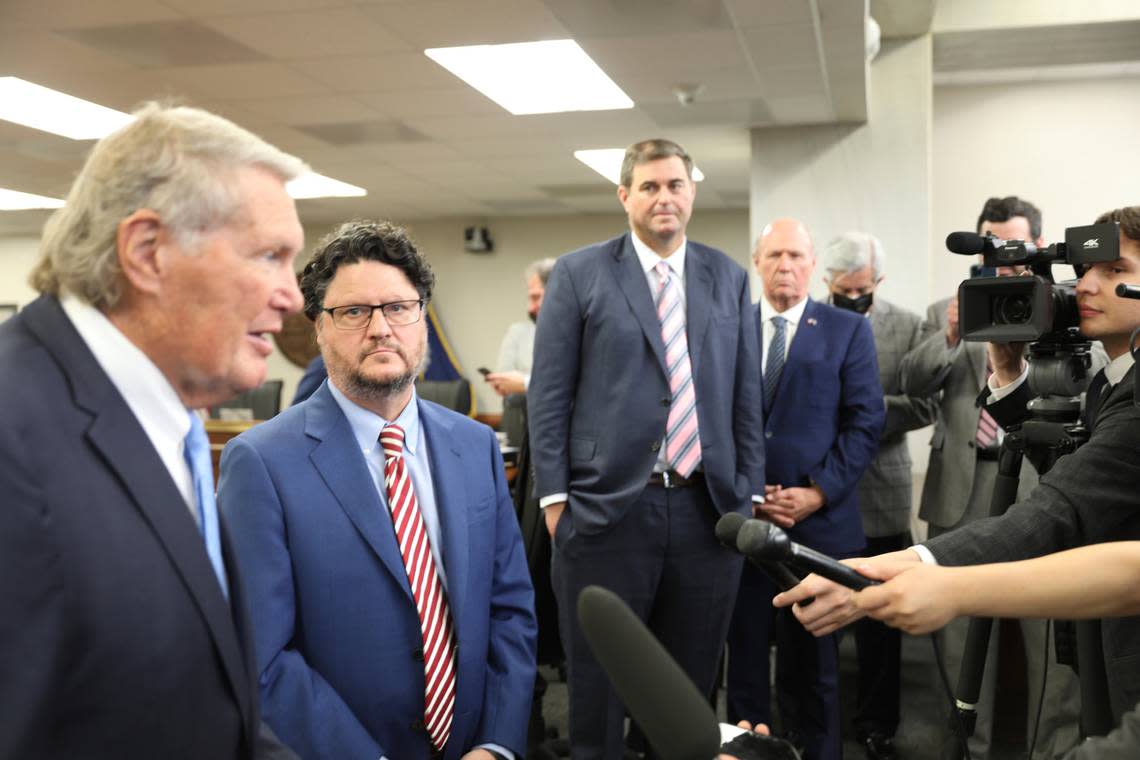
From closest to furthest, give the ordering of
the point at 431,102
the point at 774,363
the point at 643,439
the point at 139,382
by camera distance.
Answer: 1. the point at 139,382
2. the point at 643,439
3. the point at 774,363
4. the point at 431,102

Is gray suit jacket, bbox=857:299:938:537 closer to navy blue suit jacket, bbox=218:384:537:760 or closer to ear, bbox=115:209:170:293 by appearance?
navy blue suit jacket, bbox=218:384:537:760

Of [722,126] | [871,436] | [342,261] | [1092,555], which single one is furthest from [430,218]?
[1092,555]

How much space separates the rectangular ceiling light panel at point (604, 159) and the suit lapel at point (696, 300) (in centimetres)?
420

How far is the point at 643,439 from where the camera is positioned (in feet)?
8.14

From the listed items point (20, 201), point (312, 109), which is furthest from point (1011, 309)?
point (20, 201)

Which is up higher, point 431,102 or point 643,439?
point 431,102

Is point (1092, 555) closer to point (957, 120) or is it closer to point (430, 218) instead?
point (957, 120)

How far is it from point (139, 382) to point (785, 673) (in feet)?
8.09

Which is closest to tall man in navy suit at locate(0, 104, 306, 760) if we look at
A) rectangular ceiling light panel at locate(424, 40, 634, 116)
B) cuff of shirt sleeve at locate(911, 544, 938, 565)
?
cuff of shirt sleeve at locate(911, 544, 938, 565)

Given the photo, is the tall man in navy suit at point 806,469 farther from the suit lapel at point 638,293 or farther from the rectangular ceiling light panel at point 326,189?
the rectangular ceiling light panel at point 326,189

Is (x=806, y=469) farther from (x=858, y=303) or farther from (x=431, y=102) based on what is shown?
(x=431, y=102)

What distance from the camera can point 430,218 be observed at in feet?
36.1

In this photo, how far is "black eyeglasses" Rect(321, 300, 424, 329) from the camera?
172 cm

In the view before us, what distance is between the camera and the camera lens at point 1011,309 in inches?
77.5
